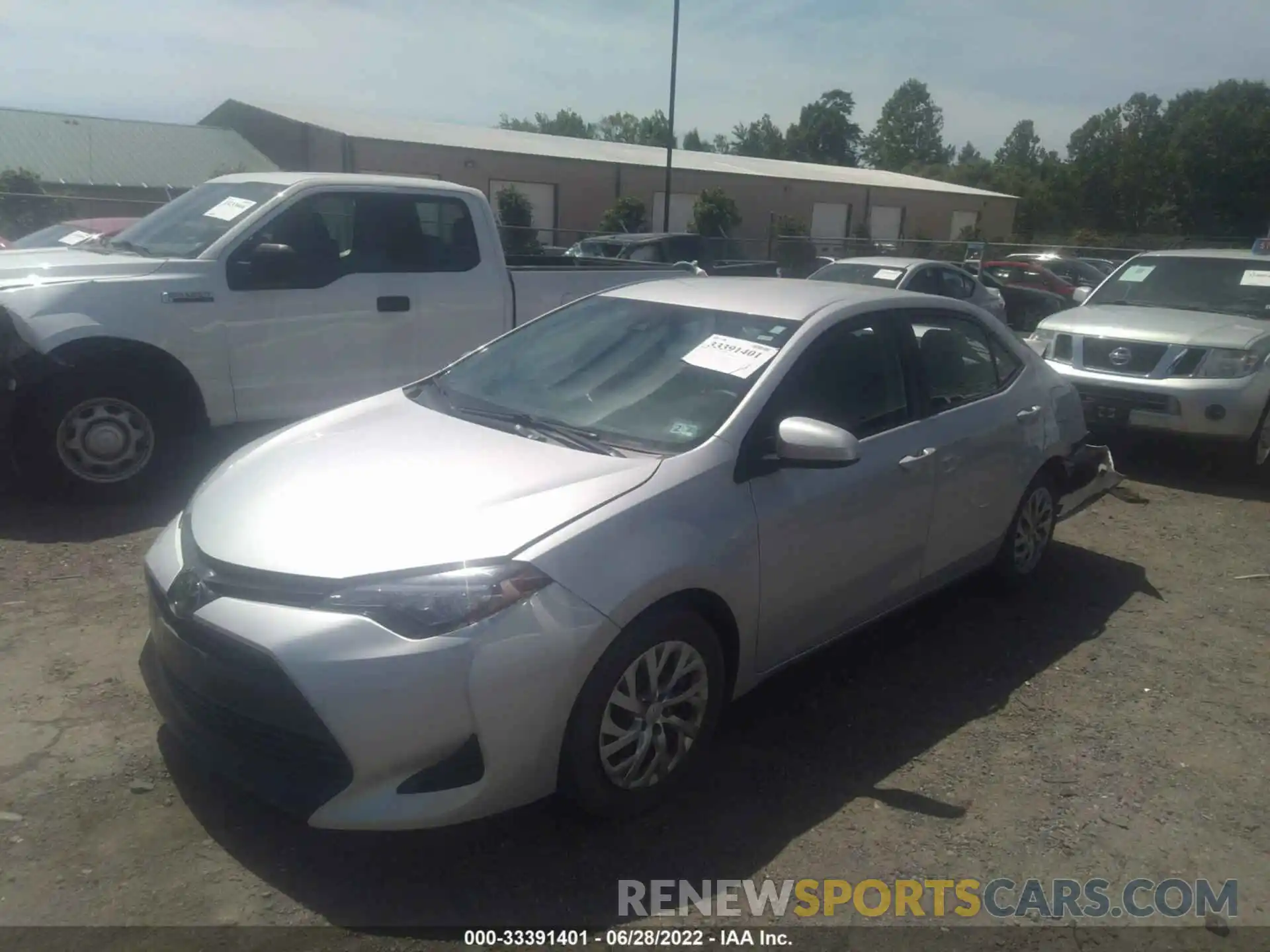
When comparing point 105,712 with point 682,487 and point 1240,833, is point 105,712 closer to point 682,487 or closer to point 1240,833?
point 682,487

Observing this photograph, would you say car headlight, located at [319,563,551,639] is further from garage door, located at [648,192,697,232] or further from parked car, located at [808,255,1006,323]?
garage door, located at [648,192,697,232]

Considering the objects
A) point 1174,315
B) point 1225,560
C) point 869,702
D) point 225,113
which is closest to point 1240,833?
point 869,702

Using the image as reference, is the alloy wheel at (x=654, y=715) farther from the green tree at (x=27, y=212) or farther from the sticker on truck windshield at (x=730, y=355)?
the green tree at (x=27, y=212)

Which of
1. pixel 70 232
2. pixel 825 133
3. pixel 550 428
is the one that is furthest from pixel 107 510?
pixel 825 133

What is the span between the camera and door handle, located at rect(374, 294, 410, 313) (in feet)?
22.0

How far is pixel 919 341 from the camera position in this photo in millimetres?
4449

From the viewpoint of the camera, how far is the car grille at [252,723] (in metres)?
2.68

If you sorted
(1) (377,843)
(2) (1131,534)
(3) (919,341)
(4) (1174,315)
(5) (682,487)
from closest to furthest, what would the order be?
1. (1) (377,843)
2. (5) (682,487)
3. (3) (919,341)
4. (2) (1131,534)
5. (4) (1174,315)

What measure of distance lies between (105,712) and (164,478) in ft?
8.83

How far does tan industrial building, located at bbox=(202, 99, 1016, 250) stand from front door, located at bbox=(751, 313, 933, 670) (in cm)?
2013

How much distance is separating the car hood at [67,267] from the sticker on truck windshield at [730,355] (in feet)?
12.5

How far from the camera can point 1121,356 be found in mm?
8109

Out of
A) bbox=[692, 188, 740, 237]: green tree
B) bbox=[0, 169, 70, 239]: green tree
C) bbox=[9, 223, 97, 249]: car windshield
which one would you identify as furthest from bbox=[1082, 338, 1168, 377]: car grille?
bbox=[692, 188, 740, 237]: green tree

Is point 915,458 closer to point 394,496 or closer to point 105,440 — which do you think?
point 394,496
